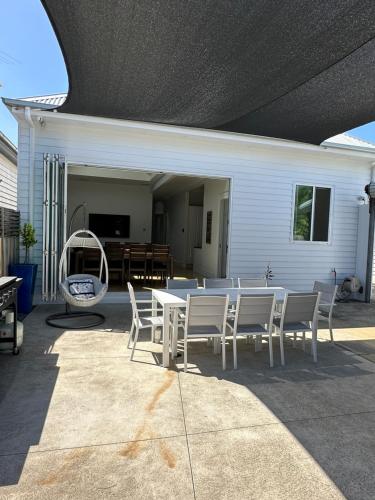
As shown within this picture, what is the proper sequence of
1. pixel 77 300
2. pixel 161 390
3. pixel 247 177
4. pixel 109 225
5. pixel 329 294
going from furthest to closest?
1. pixel 109 225
2. pixel 247 177
3. pixel 77 300
4. pixel 329 294
5. pixel 161 390

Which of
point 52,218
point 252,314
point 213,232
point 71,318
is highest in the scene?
point 52,218

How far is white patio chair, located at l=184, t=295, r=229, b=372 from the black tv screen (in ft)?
29.8

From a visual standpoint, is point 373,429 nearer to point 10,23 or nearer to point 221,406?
point 221,406

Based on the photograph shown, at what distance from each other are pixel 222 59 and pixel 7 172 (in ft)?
27.4

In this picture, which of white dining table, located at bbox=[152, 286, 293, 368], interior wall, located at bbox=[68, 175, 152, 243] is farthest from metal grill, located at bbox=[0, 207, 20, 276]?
interior wall, located at bbox=[68, 175, 152, 243]

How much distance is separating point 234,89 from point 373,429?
2767mm

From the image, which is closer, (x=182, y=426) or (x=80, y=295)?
(x=182, y=426)

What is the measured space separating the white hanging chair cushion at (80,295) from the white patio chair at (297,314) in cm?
238

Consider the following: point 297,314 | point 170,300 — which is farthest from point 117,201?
point 297,314

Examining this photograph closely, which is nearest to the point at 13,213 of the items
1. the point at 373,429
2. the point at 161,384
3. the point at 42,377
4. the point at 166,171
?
the point at 166,171

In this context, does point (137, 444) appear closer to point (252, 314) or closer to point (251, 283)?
point (252, 314)

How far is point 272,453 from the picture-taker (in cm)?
214

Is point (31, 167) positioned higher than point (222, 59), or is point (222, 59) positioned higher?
point (222, 59)

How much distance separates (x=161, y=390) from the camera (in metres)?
2.98
